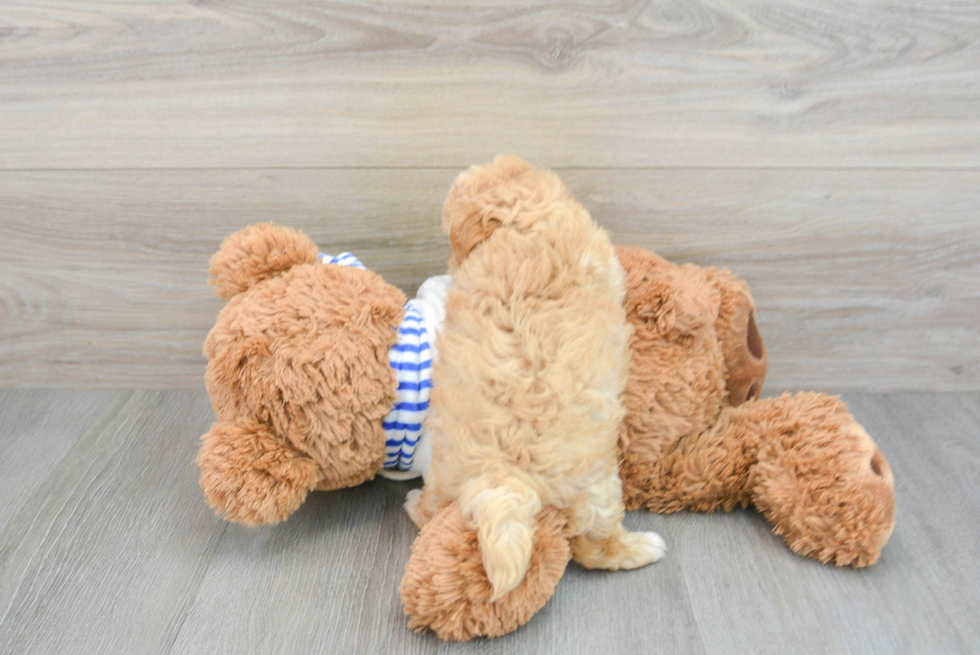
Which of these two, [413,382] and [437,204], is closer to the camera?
[413,382]

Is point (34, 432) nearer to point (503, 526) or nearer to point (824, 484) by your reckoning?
point (503, 526)

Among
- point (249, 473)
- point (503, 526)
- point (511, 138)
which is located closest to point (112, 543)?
point (249, 473)

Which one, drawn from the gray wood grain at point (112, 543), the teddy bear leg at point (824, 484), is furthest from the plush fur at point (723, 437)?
the gray wood grain at point (112, 543)

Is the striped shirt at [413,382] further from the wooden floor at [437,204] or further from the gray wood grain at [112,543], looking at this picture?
the gray wood grain at [112,543]

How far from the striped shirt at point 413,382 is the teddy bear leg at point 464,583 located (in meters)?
0.11

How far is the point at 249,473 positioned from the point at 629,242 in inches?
21.2

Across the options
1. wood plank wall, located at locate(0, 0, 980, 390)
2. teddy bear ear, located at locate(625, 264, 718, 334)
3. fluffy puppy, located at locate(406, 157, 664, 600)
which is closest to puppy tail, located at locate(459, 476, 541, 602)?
fluffy puppy, located at locate(406, 157, 664, 600)

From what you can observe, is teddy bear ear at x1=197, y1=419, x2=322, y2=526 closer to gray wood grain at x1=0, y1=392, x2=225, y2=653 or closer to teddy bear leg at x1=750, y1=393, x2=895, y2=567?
gray wood grain at x1=0, y1=392, x2=225, y2=653

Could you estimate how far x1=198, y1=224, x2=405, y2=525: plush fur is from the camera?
2.17 feet

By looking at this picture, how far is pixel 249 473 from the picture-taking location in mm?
655

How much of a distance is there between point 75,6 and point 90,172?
0.20 meters

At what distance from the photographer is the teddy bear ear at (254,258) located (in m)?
0.75

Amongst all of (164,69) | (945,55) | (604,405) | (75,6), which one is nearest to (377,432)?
(604,405)

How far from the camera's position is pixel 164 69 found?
2.74 ft
